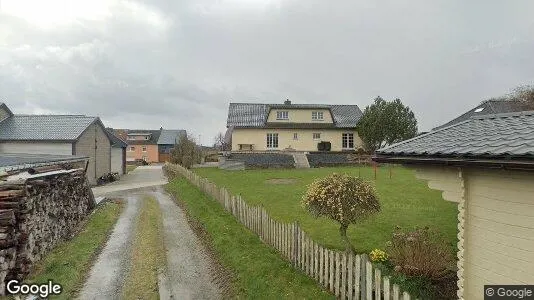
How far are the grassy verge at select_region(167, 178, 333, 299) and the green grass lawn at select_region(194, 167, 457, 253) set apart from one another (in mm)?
2107

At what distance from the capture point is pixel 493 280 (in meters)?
6.65

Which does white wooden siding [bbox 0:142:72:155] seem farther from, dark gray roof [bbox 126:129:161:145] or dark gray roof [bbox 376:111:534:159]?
dark gray roof [bbox 126:129:161:145]

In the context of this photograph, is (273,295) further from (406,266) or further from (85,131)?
(85,131)

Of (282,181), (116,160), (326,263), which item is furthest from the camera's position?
(116,160)

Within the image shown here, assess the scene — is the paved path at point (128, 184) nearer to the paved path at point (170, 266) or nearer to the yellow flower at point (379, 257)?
the paved path at point (170, 266)

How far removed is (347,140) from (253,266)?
4065 centimetres

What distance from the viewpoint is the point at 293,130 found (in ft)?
163

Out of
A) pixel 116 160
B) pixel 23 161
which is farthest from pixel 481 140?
pixel 116 160

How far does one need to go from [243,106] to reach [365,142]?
16041 millimetres

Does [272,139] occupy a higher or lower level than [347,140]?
higher

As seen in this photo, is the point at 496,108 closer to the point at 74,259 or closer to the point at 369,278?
the point at 369,278

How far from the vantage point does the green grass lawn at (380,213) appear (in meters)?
13.9

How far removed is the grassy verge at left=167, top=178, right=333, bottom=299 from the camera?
32.0 feet

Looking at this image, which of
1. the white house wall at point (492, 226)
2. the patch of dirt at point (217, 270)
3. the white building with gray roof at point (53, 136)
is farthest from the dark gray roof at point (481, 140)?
the white building with gray roof at point (53, 136)
